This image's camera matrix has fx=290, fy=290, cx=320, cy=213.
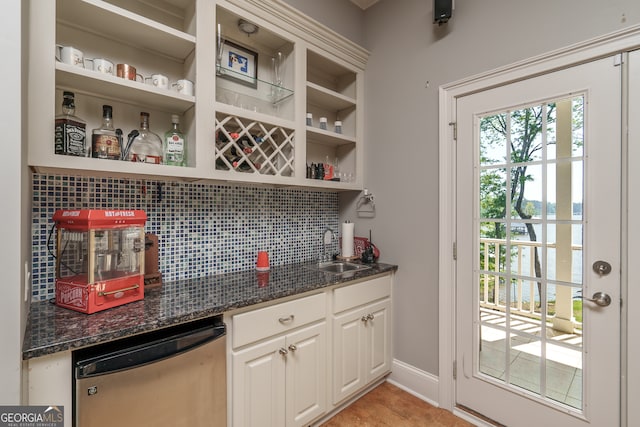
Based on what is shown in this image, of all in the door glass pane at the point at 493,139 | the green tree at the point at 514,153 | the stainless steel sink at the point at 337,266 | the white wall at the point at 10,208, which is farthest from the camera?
the stainless steel sink at the point at 337,266

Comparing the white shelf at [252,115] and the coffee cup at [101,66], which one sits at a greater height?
the coffee cup at [101,66]

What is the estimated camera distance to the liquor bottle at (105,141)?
128 cm

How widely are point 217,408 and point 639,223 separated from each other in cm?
205

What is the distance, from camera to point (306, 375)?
1615 mm

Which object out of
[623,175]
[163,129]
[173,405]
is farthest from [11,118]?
[623,175]

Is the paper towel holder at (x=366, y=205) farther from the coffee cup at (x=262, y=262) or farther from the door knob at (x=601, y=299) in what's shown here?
the door knob at (x=601, y=299)

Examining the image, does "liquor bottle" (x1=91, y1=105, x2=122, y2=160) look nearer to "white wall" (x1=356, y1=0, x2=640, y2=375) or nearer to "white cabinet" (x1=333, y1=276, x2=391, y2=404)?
"white cabinet" (x1=333, y1=276, x2=391, y2=404)

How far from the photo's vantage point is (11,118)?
0.81 metres

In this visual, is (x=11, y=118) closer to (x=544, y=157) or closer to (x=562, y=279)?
(x=544, y=157)

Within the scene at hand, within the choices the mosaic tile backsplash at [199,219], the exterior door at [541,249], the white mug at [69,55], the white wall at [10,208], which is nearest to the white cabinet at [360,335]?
the exterior door at [541,249]

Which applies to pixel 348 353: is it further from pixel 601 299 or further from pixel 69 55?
pixel 69 55

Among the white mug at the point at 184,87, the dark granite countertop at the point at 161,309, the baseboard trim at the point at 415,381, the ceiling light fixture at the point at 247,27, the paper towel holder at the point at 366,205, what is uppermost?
the ceiling light fixture at the point at 247,27

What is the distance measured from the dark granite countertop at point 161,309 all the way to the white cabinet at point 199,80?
0.58 m

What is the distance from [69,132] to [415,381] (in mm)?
2458
